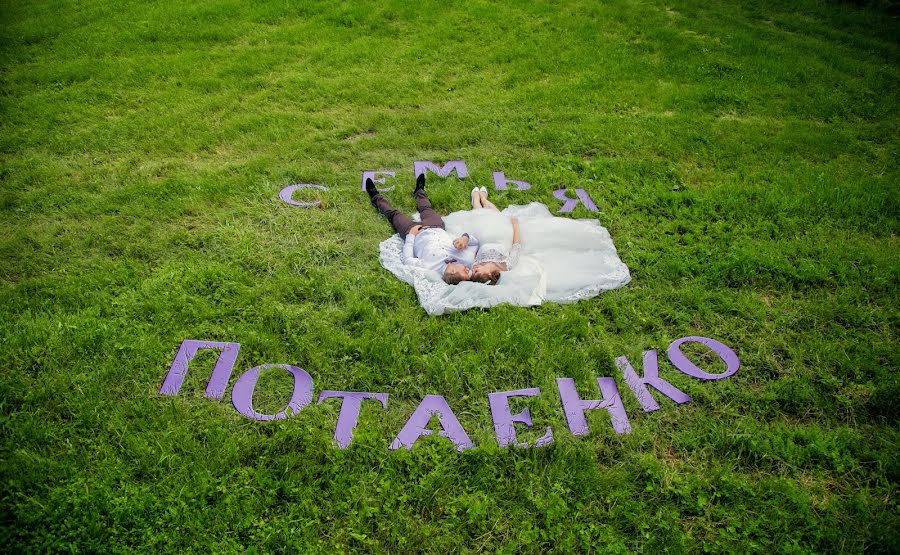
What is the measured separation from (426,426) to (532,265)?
2.22 meters

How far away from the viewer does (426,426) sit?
4375 mm

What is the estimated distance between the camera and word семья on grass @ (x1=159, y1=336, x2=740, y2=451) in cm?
434

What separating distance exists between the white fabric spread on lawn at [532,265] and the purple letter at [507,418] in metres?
1.04

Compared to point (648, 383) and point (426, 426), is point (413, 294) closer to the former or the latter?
point (426, 426)

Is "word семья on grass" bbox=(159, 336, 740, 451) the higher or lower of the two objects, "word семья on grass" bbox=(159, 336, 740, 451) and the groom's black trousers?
the lower

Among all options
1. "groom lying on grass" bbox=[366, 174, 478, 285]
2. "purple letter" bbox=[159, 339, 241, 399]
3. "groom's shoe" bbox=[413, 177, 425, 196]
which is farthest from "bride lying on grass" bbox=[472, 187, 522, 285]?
"purple letter" bbox=[159, 339, 241, 399]

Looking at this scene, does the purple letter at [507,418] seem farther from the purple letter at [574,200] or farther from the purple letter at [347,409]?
the purple letter at [574,200]

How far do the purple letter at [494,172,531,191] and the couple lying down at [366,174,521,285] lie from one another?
1.71ft

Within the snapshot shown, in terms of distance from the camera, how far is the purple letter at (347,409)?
4285mm

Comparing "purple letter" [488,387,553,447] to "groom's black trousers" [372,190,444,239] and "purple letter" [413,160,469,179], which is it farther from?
"purple letter" [413,160,469,179]

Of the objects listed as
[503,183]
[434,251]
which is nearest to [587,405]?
[434,251]

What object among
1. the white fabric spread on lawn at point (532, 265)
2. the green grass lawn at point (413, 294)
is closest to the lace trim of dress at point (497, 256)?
the white fabric spread on lawn at point (532, 265)

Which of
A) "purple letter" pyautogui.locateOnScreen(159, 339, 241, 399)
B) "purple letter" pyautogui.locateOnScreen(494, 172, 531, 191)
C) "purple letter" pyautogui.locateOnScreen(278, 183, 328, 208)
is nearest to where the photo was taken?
"purple letter" pyautogui.locateOnScreen(159, 339, 241, 399)

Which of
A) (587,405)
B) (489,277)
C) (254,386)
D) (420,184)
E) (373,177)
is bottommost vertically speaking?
(254,386)
